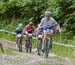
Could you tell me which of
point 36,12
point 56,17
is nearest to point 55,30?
point 56,17

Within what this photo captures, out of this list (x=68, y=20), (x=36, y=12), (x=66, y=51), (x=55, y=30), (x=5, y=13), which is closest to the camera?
(x=55, y=30)

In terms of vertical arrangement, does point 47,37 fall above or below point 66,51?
above

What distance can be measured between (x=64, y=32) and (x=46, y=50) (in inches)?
321

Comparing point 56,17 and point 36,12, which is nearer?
point 56,17

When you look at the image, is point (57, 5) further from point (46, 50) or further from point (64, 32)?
point (46, 50)

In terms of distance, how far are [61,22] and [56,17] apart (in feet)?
1.62

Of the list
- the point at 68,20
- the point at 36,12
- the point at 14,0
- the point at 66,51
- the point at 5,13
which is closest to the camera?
the point at 66,51

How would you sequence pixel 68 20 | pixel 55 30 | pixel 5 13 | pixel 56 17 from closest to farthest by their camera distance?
pixel 55 30 < pixel 68 20 < pixel 56 17 < pixel 5 13

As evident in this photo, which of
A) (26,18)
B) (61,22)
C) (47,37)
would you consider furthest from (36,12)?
(47,37)

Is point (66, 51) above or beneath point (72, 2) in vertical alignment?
beneath

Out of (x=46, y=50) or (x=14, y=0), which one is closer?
(x=46, y=50)

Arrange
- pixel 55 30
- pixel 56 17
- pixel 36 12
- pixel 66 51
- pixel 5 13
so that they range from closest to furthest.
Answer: pixel 55 30 < pixel 66 51 < pixel 56 17 < pixel 36 12 < pixel 5 13

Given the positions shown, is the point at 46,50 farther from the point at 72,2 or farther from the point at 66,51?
the point at 72,2

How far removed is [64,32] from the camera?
23.6m
